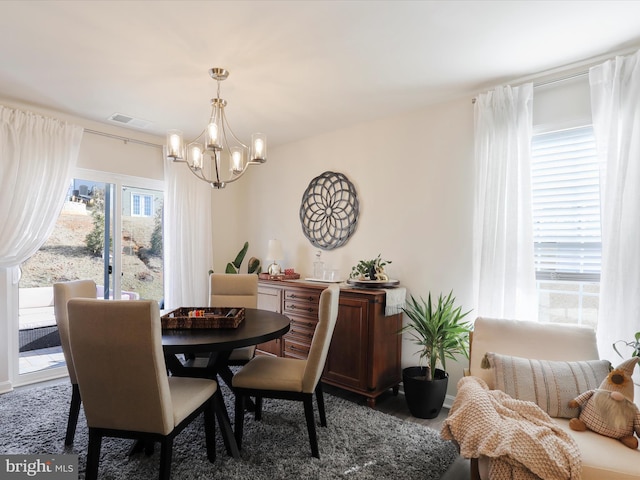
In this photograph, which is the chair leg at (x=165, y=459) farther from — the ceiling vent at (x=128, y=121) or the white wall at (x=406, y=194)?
the ceiling vent at (x=128, y=121)

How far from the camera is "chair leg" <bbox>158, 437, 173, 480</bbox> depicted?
5.17 feet

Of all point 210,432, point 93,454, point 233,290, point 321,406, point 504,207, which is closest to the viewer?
point 93,454

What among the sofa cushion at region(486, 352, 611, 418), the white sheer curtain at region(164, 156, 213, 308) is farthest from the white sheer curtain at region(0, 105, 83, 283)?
the sofa cushion at region(486, 352, 611, 418)

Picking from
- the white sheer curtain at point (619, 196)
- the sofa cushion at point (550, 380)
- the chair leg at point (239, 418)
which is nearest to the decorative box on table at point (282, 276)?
the chair leg at point (239, 418)

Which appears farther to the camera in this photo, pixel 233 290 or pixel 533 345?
pixel 233 290

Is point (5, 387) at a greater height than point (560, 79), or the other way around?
point (560, 79)

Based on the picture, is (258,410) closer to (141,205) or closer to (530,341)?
(530,341)

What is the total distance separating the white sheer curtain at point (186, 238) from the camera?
13.2ft

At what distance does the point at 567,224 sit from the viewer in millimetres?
2451

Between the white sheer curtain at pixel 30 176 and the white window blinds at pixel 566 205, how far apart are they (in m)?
4.05

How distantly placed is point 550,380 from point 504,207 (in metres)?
1.25

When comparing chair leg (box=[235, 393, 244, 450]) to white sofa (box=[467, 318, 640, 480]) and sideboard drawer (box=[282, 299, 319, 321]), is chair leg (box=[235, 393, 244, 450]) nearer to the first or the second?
sideboard drawer (box=[282, 299, 319, 321])

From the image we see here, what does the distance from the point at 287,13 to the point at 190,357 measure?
2.50 meters

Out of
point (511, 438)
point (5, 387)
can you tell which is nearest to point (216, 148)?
point (511, 438)
